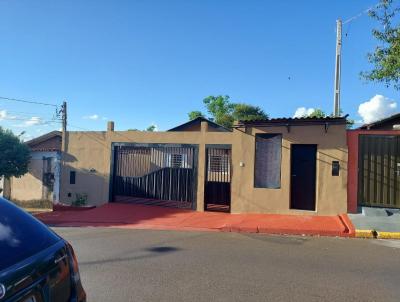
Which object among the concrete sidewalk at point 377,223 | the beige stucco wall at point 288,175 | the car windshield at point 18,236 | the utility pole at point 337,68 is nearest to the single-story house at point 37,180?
the beige stucco wall at point 288,175

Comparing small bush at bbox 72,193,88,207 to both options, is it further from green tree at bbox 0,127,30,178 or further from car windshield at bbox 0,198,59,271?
car windshield at bbox 0,198,59,271

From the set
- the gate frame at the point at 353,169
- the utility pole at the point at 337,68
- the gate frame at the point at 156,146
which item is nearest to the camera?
the gate frame at the point at 353,169

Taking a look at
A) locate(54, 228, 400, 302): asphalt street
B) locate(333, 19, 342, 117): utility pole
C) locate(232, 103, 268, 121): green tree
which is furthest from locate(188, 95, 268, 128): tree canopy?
locate(54, 228, 400, 302): asphalt street

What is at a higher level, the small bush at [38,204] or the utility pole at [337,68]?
the utility pole at [337,68]

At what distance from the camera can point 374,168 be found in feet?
38.4

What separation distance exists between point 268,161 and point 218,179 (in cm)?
192

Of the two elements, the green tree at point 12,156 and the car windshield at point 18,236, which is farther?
the green tree at point 12,156

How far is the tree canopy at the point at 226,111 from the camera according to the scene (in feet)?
141

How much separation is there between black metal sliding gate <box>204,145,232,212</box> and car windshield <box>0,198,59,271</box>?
11218 mm

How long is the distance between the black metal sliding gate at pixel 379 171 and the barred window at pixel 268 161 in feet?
8.06

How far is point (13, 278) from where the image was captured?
6.61 ft

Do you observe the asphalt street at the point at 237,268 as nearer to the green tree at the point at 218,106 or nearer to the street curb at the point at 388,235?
the street curb at the point at 388,235

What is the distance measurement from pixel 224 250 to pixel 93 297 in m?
3.48

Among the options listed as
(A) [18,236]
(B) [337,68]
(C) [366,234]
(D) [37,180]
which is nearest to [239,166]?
(C) [366,234]
